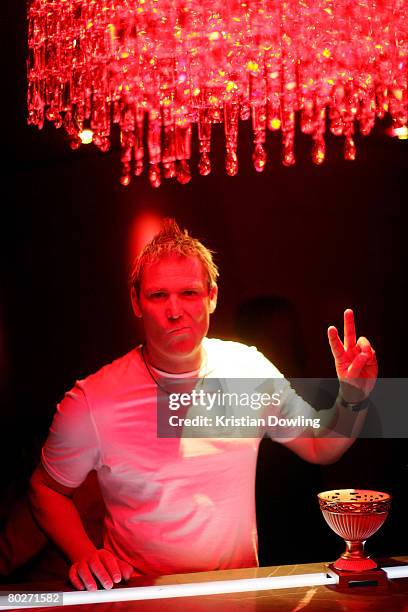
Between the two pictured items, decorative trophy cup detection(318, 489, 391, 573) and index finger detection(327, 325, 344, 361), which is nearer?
decorative trophy cup detection(318, 489, 391, 573)

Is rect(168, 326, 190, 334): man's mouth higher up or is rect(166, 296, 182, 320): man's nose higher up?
rect(166, 296, 182, 320): man's nose

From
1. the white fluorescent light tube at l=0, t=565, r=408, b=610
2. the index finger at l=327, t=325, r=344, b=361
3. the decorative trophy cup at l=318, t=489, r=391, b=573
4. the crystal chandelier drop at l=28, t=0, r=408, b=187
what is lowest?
the white fluorescent light tube at l=0, t=565, r=408, b=610

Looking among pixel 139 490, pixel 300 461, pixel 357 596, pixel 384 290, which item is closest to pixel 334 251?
pixel 384 290

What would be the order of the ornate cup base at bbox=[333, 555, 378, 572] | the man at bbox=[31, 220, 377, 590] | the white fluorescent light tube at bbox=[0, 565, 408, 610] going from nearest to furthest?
the white fluorescent light tube at bbox=[0, 565, 408, 610] → the ornate cup base at bbox=[333, 555, 378, 572] → the man at bbox=[31, 220, 377, 590]

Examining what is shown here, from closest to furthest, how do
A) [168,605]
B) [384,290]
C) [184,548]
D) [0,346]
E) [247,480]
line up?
[168,605], [184,548], [247,480], [0,346], [384,290]

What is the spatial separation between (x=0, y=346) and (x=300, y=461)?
1.24m

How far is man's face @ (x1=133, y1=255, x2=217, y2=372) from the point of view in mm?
2869

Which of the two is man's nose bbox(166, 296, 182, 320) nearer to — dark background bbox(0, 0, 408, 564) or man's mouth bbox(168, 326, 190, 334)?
man's mouth bbox(168, 326, 190, 334)

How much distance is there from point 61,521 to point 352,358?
1058 mm

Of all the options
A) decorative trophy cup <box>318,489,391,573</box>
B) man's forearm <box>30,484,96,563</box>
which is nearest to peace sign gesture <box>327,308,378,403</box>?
decorative trophy cup <box>318,489,391,573</box>

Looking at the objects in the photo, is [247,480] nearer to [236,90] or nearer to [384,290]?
[384,290]

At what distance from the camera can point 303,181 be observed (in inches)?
129

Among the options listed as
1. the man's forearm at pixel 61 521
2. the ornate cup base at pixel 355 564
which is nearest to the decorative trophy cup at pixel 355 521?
the ornate cup base at pixel 355 564

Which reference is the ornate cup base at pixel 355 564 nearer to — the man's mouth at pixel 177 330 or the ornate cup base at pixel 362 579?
the ornate cup base at pixel 362 579
